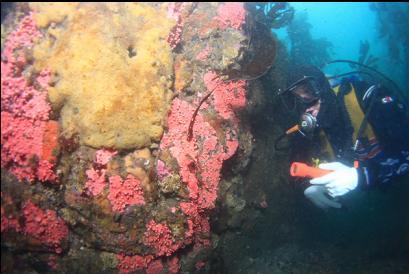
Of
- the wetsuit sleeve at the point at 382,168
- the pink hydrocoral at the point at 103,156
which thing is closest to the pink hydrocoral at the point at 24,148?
the pink hydrocoral at the point at 103,156

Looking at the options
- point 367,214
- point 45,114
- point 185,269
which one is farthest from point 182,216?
point 367,214

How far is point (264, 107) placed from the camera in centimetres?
497

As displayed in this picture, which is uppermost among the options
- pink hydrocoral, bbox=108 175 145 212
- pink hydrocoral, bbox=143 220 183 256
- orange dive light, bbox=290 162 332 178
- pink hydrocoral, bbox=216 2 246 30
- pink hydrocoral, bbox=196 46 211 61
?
pink hydrocoral, bbox=216 2 246 30

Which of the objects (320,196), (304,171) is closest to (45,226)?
(304,171)

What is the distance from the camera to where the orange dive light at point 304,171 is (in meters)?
3.65

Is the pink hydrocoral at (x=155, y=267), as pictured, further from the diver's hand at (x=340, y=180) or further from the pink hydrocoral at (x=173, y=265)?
the diver's hand at (x=340, y=180)

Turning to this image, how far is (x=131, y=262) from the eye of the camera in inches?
127

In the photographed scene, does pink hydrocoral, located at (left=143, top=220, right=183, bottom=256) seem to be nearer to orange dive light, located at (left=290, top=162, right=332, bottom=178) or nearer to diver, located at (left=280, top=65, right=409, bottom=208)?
orange dive light, located at (left=290, top=162, right=332, bottom=178)

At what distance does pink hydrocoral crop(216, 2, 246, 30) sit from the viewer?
4.30 meters

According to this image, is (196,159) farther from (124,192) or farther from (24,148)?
(24,148)

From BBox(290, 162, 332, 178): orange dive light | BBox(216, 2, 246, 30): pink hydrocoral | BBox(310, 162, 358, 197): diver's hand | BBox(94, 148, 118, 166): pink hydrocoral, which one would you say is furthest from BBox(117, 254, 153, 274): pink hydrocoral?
BBox(216, 2, 246, 30): pink hydrocoral

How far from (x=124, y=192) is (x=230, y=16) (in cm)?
292

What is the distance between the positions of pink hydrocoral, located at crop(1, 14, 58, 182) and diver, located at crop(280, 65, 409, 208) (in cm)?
295

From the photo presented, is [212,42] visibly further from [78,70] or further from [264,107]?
[78,70]
